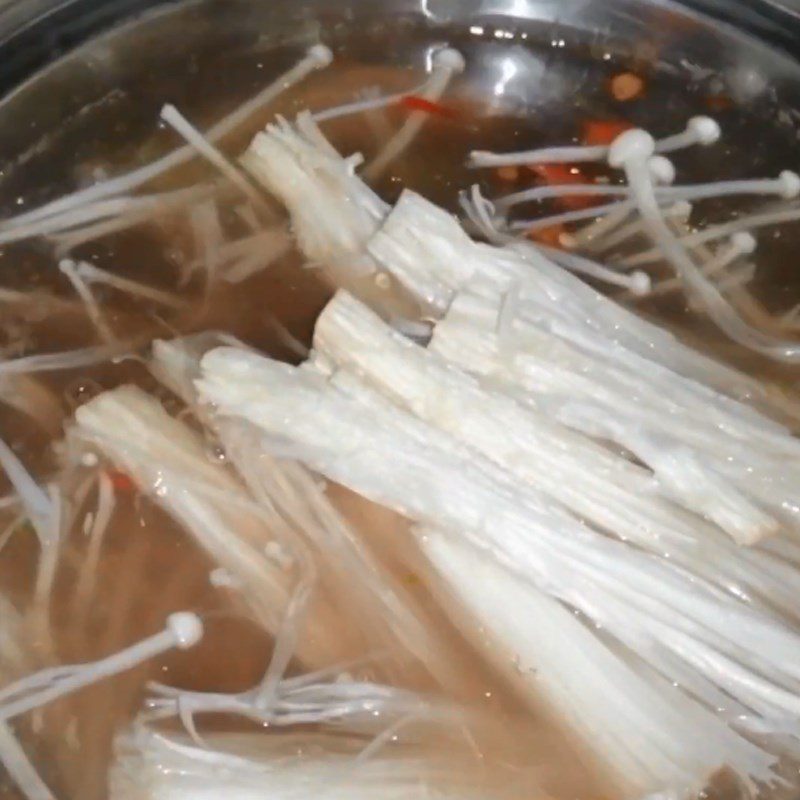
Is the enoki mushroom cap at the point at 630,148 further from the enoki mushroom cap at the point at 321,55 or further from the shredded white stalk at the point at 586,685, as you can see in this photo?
the shredded white stalk at the point at 586,685

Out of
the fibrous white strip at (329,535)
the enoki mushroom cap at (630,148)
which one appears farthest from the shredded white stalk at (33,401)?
the enoki mushroom cap at (630,148)

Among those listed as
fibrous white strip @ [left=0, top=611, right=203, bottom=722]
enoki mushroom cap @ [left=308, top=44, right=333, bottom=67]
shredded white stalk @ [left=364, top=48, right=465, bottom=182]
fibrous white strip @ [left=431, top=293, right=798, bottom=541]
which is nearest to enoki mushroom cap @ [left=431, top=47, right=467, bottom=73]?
shredded white stalk @ [left=364, top=48, right=465, bottom=182]

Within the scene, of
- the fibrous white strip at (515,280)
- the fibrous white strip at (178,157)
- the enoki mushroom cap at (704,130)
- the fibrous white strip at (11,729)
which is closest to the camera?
the fibrous white strip at (11,729)

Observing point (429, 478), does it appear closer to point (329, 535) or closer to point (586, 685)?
point (329, 535)

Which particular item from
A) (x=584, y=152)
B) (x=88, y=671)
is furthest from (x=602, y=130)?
(x=88, y=671)

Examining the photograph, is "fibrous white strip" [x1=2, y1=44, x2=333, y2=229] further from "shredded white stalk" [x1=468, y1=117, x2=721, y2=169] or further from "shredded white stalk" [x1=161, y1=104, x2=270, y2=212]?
"shredded white stalk" [x1=468, y1=117, x2=721, y2=169]

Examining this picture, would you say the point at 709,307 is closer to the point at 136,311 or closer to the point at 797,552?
the point at 797,552
